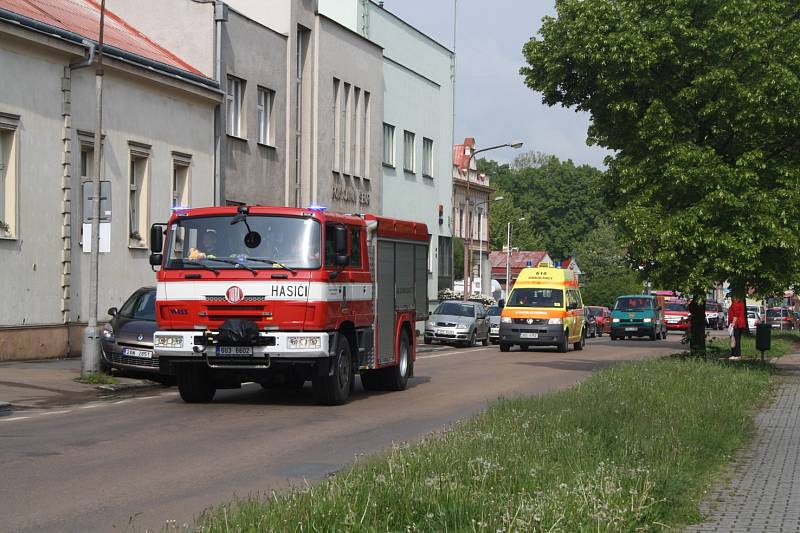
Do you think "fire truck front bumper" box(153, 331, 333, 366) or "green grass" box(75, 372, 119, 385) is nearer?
"fire truck front bumper" box(153, 331, 333, 366)

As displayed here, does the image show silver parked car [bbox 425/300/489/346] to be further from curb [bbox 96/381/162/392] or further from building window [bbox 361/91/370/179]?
curb [bbox 96/381/162/392]

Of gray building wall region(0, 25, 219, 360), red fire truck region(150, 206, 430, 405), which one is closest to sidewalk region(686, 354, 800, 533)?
red fire truck region(150, 206, 430, 405)

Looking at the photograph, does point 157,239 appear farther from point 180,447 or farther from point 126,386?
point 180,447

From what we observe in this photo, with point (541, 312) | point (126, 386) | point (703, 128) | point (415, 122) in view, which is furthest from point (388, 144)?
point (126, 386)

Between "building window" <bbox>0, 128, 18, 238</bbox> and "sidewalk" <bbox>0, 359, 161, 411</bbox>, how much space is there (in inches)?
130

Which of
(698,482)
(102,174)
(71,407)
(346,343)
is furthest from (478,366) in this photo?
(698,482)

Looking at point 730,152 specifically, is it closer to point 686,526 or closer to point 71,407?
point 71,407

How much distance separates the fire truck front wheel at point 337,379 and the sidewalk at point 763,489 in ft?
18.8

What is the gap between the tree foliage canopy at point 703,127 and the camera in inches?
936

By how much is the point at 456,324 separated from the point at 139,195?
15.5 m

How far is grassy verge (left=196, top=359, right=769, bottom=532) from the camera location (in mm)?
7098

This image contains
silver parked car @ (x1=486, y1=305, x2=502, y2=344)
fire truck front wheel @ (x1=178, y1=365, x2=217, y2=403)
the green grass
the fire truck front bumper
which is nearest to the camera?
the fire truck front bumper

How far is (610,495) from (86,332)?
1481 cm

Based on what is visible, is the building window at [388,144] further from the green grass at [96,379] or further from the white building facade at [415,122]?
the green grass at [96,379]
